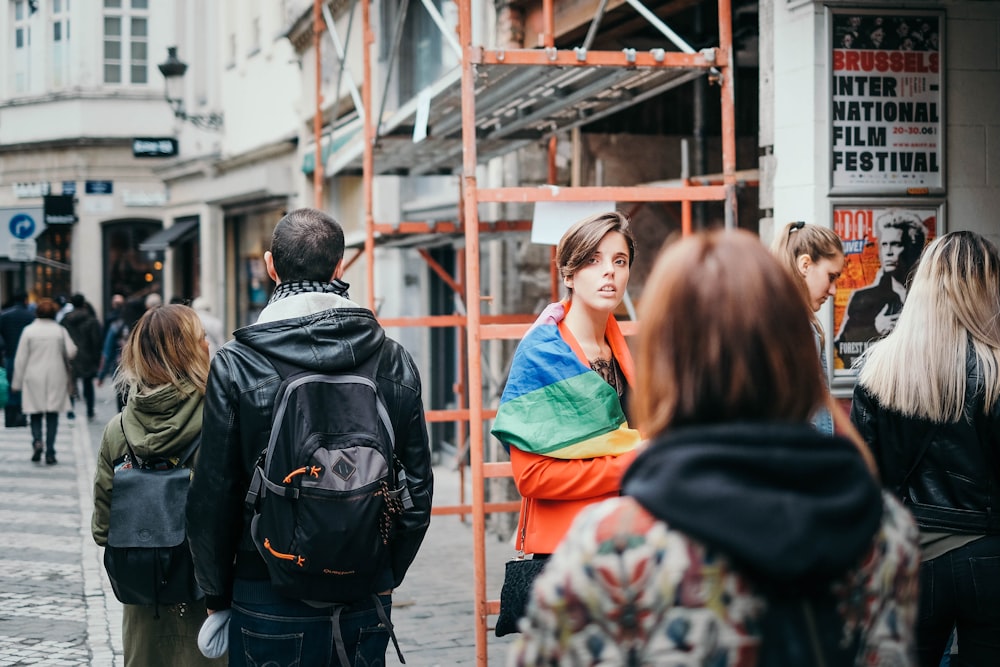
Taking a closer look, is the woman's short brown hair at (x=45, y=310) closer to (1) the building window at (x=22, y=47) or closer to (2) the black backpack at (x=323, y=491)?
(2) the black backpack at (x=323, y=491)

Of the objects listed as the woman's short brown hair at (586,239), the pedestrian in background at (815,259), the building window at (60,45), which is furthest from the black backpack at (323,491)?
the building window at (60,45)

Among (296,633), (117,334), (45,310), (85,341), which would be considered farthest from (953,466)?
(117,334)

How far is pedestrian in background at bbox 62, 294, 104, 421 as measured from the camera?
1728 centimetres

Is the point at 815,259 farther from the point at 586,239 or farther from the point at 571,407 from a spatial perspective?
the point at 571,407

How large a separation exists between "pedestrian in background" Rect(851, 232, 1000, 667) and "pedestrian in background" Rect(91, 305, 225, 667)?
7.31 ft

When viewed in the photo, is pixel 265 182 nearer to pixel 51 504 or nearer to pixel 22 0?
pixel 51 504

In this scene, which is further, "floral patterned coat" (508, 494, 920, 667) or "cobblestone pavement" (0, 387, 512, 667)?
"cobblestone pavement" (0, 387, 512, 667)

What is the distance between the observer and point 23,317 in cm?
1656

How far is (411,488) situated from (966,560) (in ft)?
4.93

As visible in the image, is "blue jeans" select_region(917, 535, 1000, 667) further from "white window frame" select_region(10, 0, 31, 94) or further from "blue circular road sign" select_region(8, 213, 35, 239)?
"white window frame" select_region(10, 0, 31, 94)

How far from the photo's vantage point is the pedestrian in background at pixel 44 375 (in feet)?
43.7

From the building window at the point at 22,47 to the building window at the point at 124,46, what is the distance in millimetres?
2608

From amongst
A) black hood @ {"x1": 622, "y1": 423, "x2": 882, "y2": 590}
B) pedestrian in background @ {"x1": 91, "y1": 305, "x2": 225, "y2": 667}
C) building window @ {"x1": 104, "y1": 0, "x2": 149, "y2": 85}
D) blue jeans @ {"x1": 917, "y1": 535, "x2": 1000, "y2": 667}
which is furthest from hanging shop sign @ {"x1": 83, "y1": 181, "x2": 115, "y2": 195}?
black hood @ {"x1": 622, "y1": 423, "x2": 882, "y2": 590}

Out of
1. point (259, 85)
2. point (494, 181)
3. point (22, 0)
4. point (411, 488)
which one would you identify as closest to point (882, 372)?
point (411, 488)
